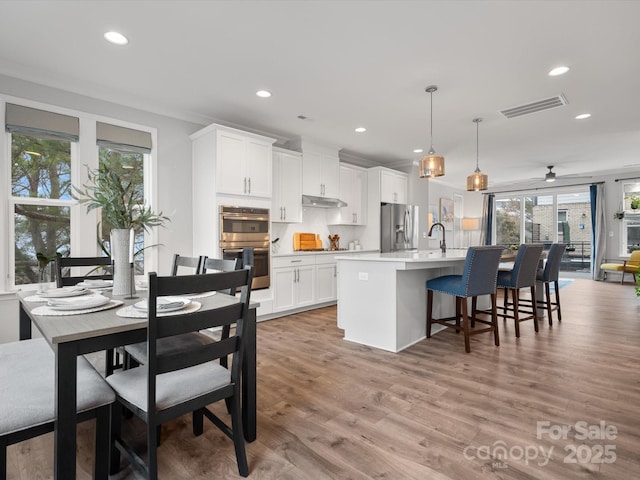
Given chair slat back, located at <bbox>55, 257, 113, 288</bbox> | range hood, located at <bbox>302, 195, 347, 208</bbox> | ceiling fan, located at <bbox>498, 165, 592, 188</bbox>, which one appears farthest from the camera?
ceiling fan, located at <bbox>498, 165, 592, 188</bbox>

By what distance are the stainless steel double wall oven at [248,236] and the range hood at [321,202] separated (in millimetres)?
916

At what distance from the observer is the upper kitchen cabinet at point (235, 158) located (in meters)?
3.97

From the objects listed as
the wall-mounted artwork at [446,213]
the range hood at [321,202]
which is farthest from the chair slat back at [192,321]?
the wall-mounted artwork at [446,213]

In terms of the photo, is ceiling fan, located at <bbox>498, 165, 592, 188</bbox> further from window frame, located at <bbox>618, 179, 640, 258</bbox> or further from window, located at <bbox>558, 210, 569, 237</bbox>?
window, located at <bbox>558, 210, 569, 237</bbox>

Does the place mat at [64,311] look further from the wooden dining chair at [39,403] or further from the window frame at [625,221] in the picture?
the window frame at [625,221]

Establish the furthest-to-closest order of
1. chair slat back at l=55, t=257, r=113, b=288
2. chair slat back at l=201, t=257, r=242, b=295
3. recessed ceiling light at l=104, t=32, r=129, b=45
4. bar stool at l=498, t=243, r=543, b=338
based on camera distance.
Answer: bar stool at l=498, t=243, r=543, b=338, recessed ceiling light at l=104, t=32, r=129, b=45, chair slat back at l=55, t=257, r=113, b=288, chair slat back at l=201, t=257, r=242, b=295

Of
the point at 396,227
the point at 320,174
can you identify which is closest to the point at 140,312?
the point at 320,174

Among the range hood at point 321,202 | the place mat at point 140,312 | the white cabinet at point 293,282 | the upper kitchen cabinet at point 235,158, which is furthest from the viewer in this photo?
the range hood at point 321,202

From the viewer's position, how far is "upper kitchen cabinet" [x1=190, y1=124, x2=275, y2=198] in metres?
3.97

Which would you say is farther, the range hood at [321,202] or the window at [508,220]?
the window at [508,220]

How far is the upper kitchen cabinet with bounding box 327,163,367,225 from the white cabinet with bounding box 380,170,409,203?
13.2 inches

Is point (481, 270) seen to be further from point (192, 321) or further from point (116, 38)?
point (116, 38)

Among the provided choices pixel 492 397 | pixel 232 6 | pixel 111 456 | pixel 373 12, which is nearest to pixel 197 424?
pixel 111 456

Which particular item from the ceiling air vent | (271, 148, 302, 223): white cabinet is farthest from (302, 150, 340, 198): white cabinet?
the ceiling air vent
